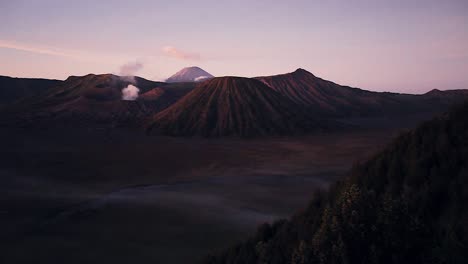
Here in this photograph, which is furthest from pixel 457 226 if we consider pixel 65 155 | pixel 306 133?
pixel 306 133

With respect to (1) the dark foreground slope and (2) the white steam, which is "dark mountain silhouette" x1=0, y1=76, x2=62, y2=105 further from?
(1) the dark foreground slope

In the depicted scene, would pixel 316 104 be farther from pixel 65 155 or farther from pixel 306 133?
pixel 65 155

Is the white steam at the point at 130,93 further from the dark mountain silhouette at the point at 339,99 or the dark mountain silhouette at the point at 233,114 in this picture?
the dark mountain silhouette at the point at 339,99

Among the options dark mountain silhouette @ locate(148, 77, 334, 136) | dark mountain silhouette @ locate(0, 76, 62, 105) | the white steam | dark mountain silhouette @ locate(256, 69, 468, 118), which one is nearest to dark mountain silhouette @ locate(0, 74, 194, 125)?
the white steam

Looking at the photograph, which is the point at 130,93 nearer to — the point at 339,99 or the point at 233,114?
the point at 233,114

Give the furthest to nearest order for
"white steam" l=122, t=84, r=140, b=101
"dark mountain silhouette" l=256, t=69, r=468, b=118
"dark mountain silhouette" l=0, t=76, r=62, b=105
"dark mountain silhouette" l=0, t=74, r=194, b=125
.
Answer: "dark mountain silhouette" l=0, t=76, r=62, b=105 < "dark mountain silhouette" l=256, t=69, r=468, b=118 < "white steam" l=122, t=84, r=140, b=101 < "dark mountain silhouette" l=0, t=74, r=194, b=125

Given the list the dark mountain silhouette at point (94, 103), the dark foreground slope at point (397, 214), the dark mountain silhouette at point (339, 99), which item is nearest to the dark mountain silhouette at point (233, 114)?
the dark mountain silhouette at point (94, 103)

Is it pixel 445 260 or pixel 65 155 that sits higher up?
pixel 445 260
